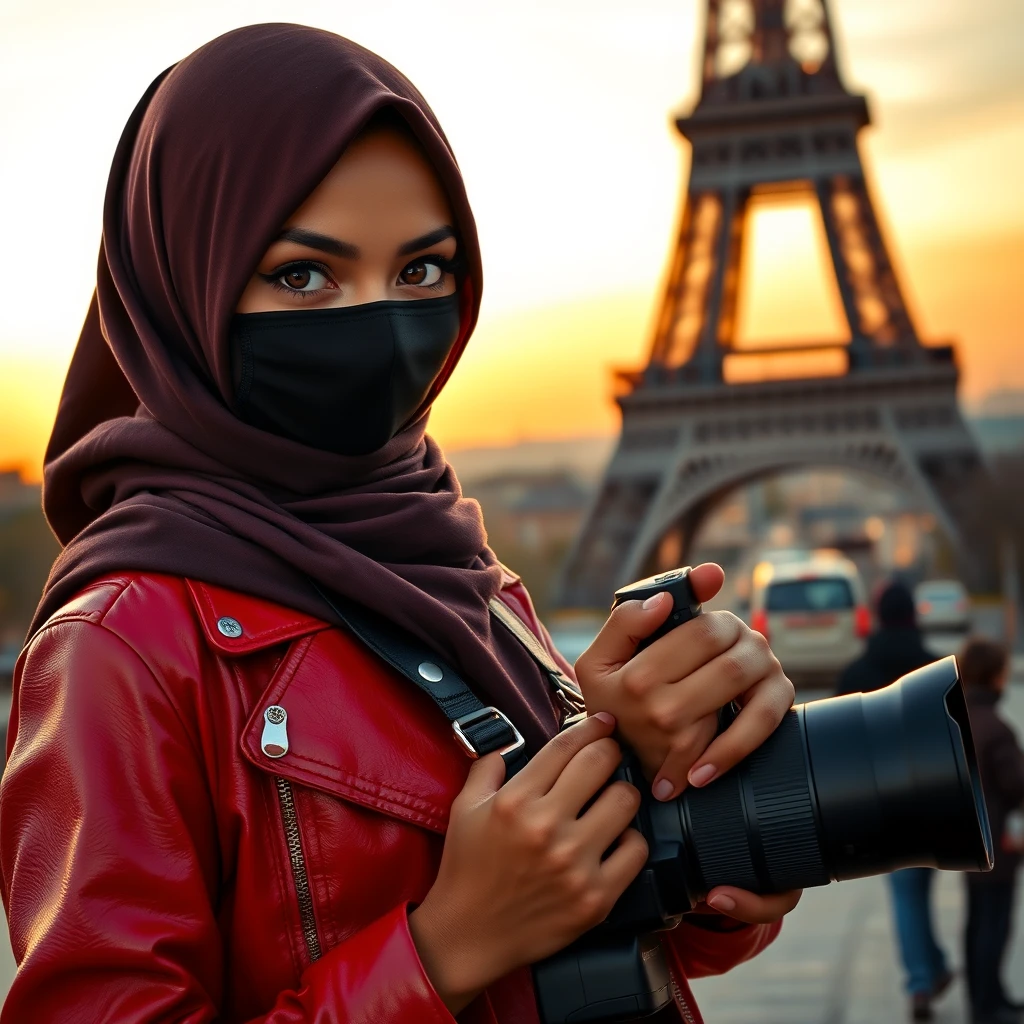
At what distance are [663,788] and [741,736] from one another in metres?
0.09

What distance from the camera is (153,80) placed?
5.47 feet

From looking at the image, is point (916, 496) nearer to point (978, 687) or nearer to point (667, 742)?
point (978, 687)

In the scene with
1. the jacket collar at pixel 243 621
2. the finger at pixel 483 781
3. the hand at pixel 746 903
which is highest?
the jacket collar at pixel 243 621

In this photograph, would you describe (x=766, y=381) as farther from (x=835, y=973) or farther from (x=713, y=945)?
(x=713, y=945)

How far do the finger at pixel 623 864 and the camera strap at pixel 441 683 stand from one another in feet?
0.40

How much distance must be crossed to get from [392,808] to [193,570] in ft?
0.96

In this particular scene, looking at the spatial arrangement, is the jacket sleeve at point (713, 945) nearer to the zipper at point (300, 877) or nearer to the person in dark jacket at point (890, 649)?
the zipper at point (300, 877)

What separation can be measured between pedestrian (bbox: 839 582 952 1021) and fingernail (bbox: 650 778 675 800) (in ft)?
13.1

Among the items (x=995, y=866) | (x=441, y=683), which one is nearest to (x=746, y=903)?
(x=441, y=683)

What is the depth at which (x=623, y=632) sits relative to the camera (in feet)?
4.49

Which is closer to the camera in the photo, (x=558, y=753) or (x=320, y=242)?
(x=558, y=753)

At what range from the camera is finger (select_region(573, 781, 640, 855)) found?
1.32 m

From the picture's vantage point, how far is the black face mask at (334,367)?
58.4 inches

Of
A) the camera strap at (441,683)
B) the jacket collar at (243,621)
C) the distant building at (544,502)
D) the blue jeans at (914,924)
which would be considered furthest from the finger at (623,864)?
the distant building at (544,502)
